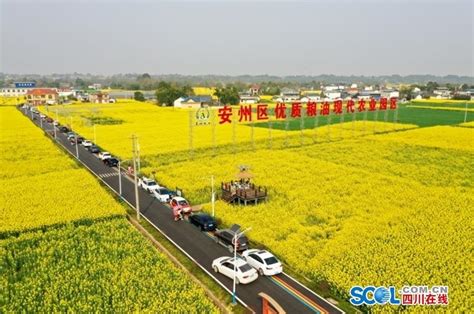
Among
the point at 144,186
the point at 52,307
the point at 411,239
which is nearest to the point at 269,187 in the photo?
the point at 144,186

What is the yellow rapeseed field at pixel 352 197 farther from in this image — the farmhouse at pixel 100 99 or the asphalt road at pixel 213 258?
the farmhouse at pixel 100 99

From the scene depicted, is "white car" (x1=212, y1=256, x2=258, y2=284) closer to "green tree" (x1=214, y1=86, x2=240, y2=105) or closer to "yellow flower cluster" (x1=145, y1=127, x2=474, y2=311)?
"yellow flower cluster" (x1=145, y1=127, x2=474, y2=311)

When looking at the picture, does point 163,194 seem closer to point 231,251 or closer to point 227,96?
point 231,251

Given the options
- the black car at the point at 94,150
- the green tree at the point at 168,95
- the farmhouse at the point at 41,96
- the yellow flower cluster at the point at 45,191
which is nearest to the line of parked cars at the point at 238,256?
the yellow flower cluster at the point at 45,191

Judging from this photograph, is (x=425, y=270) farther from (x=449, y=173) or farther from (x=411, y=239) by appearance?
(x=449, y=173)

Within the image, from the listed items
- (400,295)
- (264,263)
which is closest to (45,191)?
(264,263)

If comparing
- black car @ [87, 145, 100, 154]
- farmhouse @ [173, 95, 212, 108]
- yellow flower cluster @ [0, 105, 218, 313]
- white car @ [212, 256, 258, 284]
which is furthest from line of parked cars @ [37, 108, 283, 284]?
farmhouse @ [173, 95, 212, 108]
